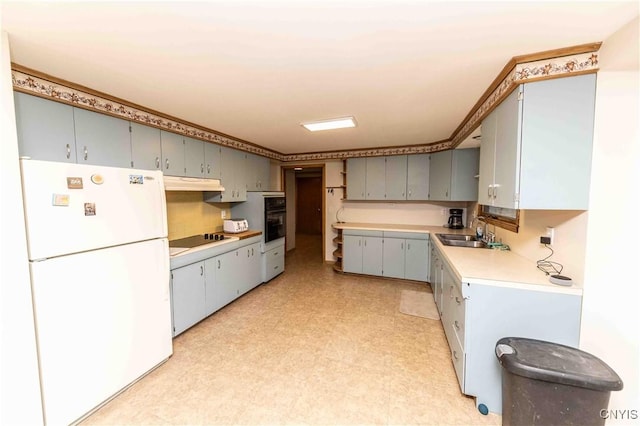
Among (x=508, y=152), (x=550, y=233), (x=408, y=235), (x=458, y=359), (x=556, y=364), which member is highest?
(x=508, y=152)

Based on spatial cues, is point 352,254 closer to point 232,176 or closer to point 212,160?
point 232,176

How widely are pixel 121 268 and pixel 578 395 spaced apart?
9.61 feet

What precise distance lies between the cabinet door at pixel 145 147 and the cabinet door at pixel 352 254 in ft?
10.2

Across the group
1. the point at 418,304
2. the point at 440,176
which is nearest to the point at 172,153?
the point at 418,304

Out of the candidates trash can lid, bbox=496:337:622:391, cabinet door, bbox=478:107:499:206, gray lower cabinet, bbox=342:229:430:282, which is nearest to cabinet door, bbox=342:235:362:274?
gray lower cabinet, bbox=342:229:430:282

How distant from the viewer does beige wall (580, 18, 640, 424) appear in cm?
140

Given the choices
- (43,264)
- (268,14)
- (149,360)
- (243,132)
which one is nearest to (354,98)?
(268,14)

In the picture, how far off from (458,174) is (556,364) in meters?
3.06

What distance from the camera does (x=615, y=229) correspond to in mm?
1462

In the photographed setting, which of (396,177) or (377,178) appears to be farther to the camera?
(377,178)

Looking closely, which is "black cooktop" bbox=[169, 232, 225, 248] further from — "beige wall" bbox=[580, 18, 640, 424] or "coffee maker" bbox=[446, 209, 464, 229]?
"coffee maker" bbox=[446, 209, 464, 229]

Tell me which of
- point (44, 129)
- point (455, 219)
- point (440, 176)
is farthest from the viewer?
point (455, 219)

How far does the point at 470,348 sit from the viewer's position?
70.9 inches

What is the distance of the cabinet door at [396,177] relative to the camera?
4.48 metres
